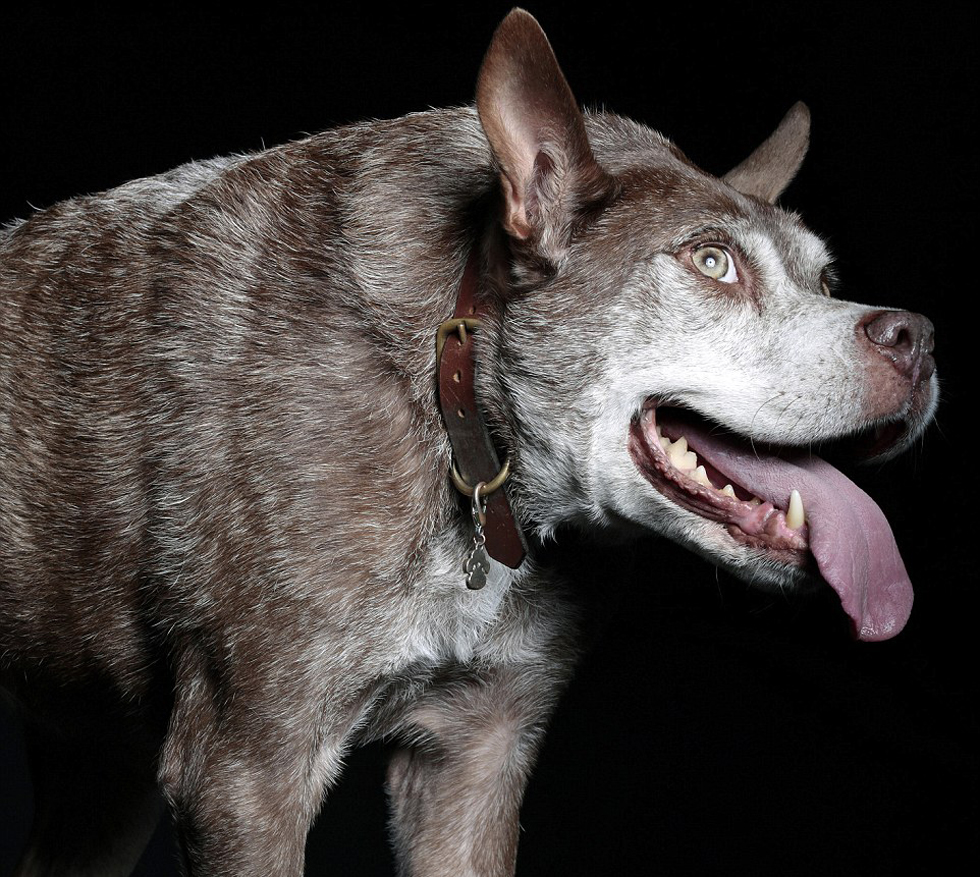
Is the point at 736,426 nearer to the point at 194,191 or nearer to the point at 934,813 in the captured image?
the point at 194,191

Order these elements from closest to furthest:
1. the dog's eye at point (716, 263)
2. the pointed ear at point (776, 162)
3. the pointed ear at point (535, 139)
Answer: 1. the pointed ear at point (535, 139)
2. the dog's eye at point (716, 263)
3. the pointed ear at point (776, 162)

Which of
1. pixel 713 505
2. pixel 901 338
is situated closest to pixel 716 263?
pixel 901 338

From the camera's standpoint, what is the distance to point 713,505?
3.21 m

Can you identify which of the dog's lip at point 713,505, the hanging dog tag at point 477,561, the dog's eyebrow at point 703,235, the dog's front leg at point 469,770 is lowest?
the dog's front leg at point 469,770

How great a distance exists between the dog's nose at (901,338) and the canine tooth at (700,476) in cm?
Answer: 45

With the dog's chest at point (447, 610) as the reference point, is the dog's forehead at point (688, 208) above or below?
above

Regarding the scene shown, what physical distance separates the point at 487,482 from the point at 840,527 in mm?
781

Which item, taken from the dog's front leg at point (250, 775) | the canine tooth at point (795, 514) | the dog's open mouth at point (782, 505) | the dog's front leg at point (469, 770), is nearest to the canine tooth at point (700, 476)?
→ the dog's open mouth at point (782, 505)

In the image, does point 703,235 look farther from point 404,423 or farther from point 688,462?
point 404,423

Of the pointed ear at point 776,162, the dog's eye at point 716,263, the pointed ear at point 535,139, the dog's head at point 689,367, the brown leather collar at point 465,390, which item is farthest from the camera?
the pointed ear at point 776,162

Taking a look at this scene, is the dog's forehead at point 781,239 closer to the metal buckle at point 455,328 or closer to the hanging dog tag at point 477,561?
the metal buckle at point 455,328

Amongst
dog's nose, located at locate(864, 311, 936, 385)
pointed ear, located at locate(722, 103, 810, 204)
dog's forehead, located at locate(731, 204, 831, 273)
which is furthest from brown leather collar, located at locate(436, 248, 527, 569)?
pointed ear, located at locate(722, 103, 810, 204)

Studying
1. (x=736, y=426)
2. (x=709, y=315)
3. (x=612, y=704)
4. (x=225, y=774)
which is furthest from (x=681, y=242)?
(x=612, y=704)

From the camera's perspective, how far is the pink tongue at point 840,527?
3158mm
